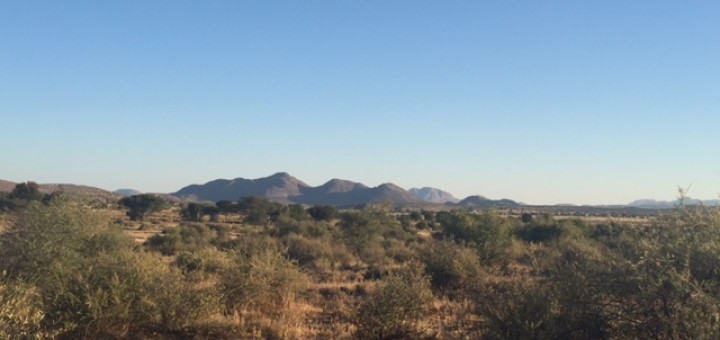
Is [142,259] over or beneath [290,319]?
over

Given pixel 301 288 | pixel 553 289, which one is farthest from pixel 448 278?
pixel 553 289

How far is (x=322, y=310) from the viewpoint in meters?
15.3

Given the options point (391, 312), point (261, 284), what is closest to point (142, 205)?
point (261, 284)

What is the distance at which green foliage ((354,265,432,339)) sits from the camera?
1209 cm

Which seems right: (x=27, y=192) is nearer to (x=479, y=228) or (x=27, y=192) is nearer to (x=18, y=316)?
(x=479, y=228)

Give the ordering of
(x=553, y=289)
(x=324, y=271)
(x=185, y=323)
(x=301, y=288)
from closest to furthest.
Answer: (x=553, y=289) → (x=185, y=323) → (x=301, y=288) → (x=324, y=271)

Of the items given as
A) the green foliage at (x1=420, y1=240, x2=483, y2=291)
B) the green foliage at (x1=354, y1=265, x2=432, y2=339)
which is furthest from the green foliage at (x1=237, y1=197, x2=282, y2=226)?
the green foliage at (x1=354, y1=265, x2=432, y2=339)

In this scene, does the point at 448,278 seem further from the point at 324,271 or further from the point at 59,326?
the point at 59,326

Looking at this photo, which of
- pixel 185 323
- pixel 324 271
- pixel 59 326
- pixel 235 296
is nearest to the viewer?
pixel 59 326

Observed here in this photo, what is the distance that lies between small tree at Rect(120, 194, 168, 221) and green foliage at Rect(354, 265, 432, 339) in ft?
208

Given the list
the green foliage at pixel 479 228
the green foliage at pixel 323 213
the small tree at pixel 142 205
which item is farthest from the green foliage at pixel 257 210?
the green foliage at pixel 479 228

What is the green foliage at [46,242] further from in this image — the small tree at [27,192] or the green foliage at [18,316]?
the small tree at [27,192]

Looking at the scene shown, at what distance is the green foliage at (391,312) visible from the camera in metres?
12.1

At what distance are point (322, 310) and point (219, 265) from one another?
17.1ft
